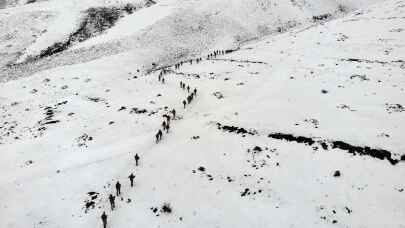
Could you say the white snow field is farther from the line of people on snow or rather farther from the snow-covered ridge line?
the line of people on snow

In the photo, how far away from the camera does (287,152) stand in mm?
22969

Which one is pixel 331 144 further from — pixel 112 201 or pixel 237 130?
pixel 112 201

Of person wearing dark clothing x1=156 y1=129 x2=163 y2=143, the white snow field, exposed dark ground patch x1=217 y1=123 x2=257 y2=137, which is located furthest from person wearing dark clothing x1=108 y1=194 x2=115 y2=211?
exposed dark ground patch x1=217 y1=123 x2=257 y2=137

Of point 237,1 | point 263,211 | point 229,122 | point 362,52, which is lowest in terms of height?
point 263,211

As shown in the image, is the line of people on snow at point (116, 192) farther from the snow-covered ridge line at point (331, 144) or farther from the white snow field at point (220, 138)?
the snow-covered ridge line at point (331, 144)

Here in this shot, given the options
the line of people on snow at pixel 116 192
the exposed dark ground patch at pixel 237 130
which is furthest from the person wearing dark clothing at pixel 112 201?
the exposed dark ground patch at pixel 237 130

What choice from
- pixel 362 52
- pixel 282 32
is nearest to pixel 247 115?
pixel 362 52

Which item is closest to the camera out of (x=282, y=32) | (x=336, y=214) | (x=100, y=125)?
(x=336, y=214)

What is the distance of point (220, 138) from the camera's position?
25.5m

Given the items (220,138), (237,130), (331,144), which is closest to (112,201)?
(220,138)

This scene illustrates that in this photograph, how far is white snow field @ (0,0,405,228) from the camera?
19.0 metres

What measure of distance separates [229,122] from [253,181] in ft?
24.9

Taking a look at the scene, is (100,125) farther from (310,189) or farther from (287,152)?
(310,189)

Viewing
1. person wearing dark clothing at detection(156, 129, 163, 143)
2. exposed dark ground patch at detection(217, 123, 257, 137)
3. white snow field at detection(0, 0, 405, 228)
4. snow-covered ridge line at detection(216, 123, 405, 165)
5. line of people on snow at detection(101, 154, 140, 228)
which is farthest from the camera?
exposed dark ground patch at detection(217, 123, 257, 137)
